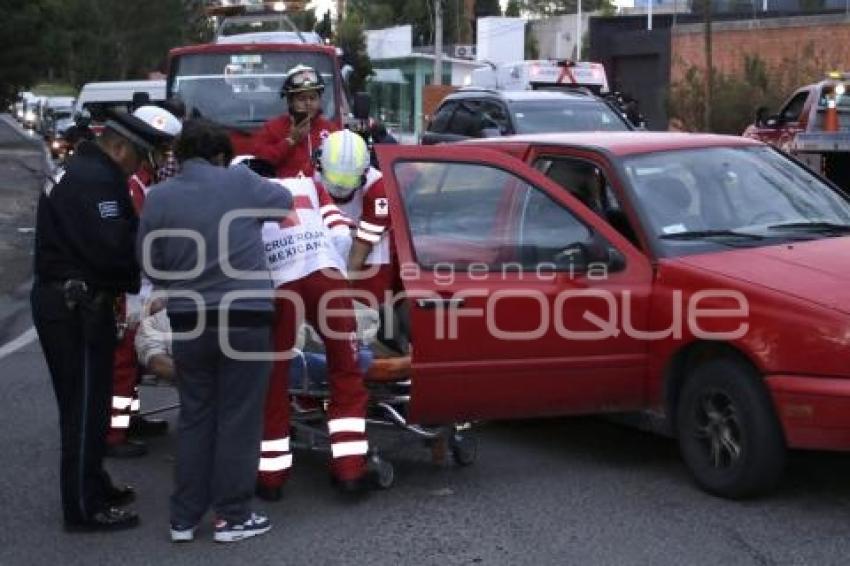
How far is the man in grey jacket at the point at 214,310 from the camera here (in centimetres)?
489

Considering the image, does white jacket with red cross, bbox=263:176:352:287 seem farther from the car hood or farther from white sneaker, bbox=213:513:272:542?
the car hood

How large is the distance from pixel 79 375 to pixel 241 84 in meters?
8.82

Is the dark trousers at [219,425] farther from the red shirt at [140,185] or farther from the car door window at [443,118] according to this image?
the car door window at [443,118]

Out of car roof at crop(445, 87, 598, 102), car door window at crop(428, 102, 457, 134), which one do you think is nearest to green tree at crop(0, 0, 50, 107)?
car door window at crop(428, 102, 457, 134)

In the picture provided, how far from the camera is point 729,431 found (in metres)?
5.38

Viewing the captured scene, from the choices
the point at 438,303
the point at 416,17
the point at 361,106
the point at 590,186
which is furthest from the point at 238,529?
the point at 416,17

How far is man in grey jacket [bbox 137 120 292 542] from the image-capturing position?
489 centimetres

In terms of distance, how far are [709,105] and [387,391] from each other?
2263 centimetres

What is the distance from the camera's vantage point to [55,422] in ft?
23.4

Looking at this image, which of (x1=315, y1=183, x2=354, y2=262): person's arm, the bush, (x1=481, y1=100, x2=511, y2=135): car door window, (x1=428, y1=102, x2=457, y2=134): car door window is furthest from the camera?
the bush

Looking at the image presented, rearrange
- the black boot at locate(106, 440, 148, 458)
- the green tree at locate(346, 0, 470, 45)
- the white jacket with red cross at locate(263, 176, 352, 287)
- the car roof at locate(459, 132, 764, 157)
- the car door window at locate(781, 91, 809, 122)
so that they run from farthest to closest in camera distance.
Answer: the green tree at locate(346, 0, 470, 45), the car door window at locate(781, 91, 809, 122), the black boot at locate(106, 440, 148, 458), the car roof at locate(459, 132, 764, 157), the white jacket with red cross at locate(263, 176, 352, 287)

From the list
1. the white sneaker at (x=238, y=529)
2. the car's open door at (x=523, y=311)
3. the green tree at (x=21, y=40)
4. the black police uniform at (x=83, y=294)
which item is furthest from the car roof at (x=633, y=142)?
the green tree at (x=21, y=40)

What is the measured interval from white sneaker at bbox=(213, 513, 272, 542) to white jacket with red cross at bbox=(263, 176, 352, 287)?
1.05 meters

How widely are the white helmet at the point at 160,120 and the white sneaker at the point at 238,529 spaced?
65.8 inches
